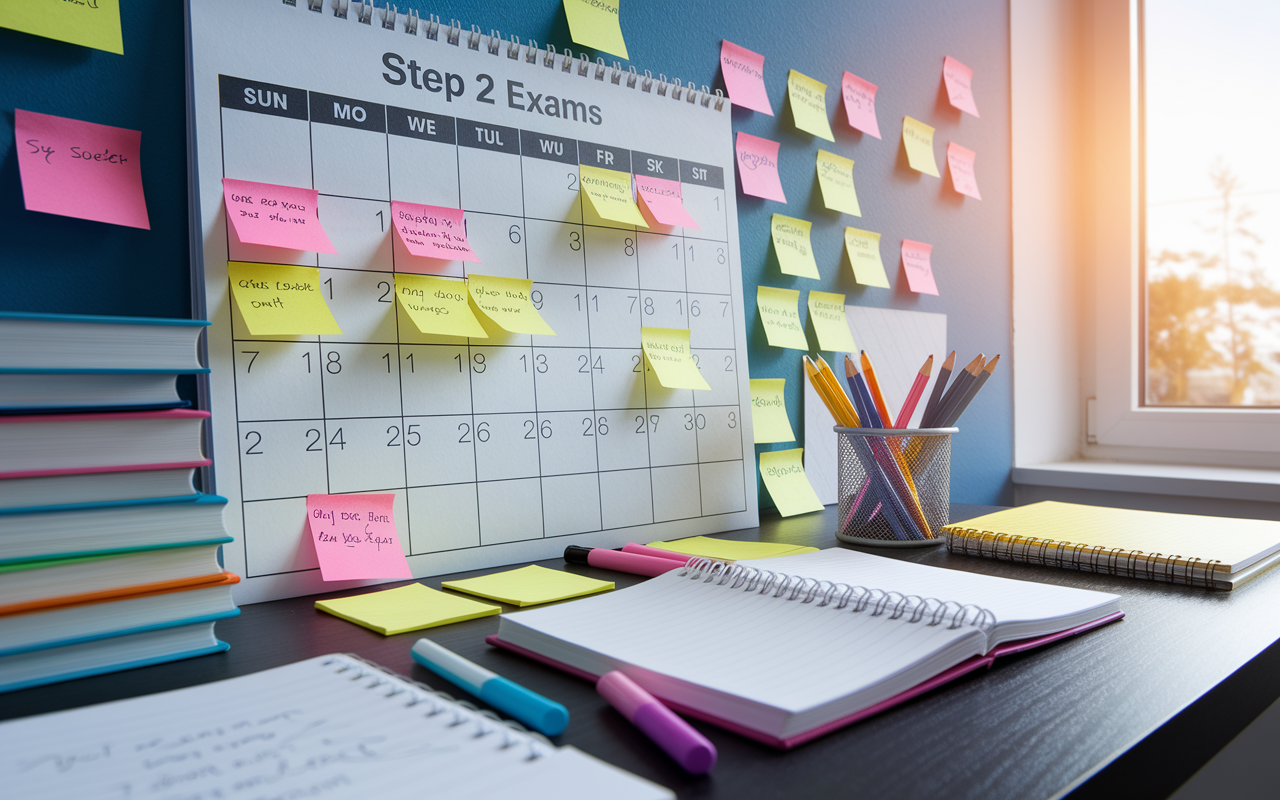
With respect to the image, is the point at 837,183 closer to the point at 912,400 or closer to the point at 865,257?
the point at 865,257

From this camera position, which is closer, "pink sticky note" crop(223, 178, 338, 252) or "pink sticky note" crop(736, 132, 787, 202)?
"pink sticky note" crop(223, 178, 338, 252)

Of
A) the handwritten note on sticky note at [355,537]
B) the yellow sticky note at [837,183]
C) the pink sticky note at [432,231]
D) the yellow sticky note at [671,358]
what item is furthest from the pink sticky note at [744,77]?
the handwritten note on sticky note at [355,537]

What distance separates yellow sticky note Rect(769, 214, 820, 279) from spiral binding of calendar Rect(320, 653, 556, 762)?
79cm

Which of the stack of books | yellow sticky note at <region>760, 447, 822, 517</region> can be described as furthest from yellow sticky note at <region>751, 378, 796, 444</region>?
the stack of books

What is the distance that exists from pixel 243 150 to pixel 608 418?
42cm


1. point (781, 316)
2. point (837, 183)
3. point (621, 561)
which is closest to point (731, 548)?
point (621, 561)

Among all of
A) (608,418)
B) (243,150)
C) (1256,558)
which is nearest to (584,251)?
(608,418)

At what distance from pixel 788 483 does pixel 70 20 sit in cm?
86

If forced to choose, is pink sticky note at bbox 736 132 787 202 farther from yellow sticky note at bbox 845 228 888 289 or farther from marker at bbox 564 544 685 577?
marker at bbox 564 544 685 577

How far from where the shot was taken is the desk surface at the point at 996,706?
32 centimetres

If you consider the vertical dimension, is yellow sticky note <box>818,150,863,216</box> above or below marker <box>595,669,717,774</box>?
above

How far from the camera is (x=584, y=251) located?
32.9 inches

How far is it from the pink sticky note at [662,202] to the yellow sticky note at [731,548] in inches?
14.0

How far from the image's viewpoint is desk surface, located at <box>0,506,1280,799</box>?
324 mm
